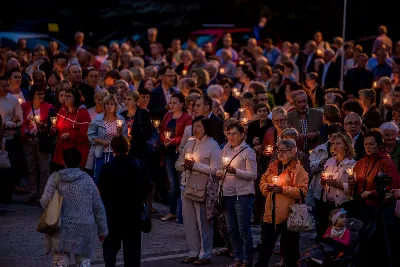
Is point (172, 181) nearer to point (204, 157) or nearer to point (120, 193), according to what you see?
point (204, 157)

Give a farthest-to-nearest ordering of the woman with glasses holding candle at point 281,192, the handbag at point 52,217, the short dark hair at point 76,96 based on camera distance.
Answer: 1. the short dark hair at point 76,96
2. the woman with glasses holding candle at point 281,192
3. the handbag at point 52,217

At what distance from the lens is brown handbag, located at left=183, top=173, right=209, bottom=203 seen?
46.1 ft

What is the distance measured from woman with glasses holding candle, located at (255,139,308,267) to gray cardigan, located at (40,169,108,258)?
2045 mm

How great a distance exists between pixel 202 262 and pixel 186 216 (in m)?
0.62

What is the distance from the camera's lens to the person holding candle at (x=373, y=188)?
1204 centimetres

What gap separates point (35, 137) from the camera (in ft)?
59.2

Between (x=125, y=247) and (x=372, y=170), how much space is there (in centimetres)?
286

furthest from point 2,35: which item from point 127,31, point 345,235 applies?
point 345,235

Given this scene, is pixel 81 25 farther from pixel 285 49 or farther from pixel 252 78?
pixel 252 78

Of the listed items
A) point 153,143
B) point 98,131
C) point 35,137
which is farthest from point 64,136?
point 153,143

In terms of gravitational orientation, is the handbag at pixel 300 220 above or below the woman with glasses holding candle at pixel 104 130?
below

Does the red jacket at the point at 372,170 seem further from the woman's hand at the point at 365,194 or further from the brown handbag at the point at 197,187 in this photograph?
the brown handbag at the point at 197,187

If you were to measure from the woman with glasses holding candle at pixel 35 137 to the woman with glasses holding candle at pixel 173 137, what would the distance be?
2133 millimetres

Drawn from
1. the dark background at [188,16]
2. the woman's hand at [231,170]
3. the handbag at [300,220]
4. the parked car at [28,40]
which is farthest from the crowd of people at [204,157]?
the dark background at [188,16]
